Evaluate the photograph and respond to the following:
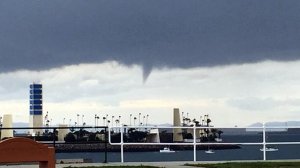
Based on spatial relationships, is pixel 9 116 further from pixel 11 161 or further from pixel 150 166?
pixel 11 161

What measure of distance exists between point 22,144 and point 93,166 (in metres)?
7.66

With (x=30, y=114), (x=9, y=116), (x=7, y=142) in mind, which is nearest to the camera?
(x=7, y=142)

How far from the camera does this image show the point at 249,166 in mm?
22141

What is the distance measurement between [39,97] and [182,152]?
29.7 metres

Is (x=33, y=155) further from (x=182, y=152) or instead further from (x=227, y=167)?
(x=182, y=152)

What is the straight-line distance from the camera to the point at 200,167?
22.3 m

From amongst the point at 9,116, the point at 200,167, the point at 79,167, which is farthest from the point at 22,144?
the point at 9,116

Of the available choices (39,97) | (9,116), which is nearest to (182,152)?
(39,97)

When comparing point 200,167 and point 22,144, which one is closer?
point 22,144

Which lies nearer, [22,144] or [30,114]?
[22,144]

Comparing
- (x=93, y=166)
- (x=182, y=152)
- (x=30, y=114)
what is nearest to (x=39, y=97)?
(x=30, y=114)

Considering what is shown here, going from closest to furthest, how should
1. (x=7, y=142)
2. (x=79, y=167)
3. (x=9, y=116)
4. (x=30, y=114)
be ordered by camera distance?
(x=7, y=142), (x=79, y=167), (x=9, y=116), (x=30, y=114)

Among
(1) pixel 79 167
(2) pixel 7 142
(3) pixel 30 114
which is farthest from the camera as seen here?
(3) pixel 30 114

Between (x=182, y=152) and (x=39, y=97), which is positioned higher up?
(x=39, y=97)
